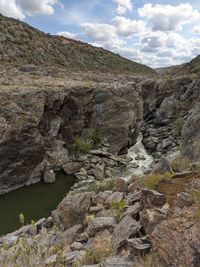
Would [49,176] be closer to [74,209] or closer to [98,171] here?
[98,171]

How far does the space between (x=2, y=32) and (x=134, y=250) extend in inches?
2697

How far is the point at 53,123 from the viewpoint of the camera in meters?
34.8

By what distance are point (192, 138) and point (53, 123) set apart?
17695 millimetres

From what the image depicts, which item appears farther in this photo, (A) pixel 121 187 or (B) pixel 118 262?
(A) pixel 121 187

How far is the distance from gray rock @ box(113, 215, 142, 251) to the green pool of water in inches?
521

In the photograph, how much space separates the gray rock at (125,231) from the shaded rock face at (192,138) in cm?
851

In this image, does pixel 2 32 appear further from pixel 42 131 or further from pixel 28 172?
pixel 28 172

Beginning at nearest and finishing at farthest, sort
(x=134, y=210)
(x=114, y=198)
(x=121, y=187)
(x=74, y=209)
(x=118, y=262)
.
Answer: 1. (x=118, y=262)
2. (x=134, y=210)
3. (x=74, y=209)
4. (x=114, y=198)
5. (x=121, y=187)

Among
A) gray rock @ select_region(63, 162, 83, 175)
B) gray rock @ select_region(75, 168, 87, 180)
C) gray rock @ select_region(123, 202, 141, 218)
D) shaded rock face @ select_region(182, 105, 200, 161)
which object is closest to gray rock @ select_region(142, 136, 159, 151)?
gray rock @ select_region(63, 162, 83, 175)

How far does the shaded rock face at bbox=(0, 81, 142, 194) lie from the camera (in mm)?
28391

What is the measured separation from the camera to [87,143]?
122 feet

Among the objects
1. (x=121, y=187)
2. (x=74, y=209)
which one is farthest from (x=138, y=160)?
(x=74, y=209)

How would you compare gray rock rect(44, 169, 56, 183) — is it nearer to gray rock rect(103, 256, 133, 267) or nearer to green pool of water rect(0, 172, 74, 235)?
green pool of water rect(0, 172, 74, 235)

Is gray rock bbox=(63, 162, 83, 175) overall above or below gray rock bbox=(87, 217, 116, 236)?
below
